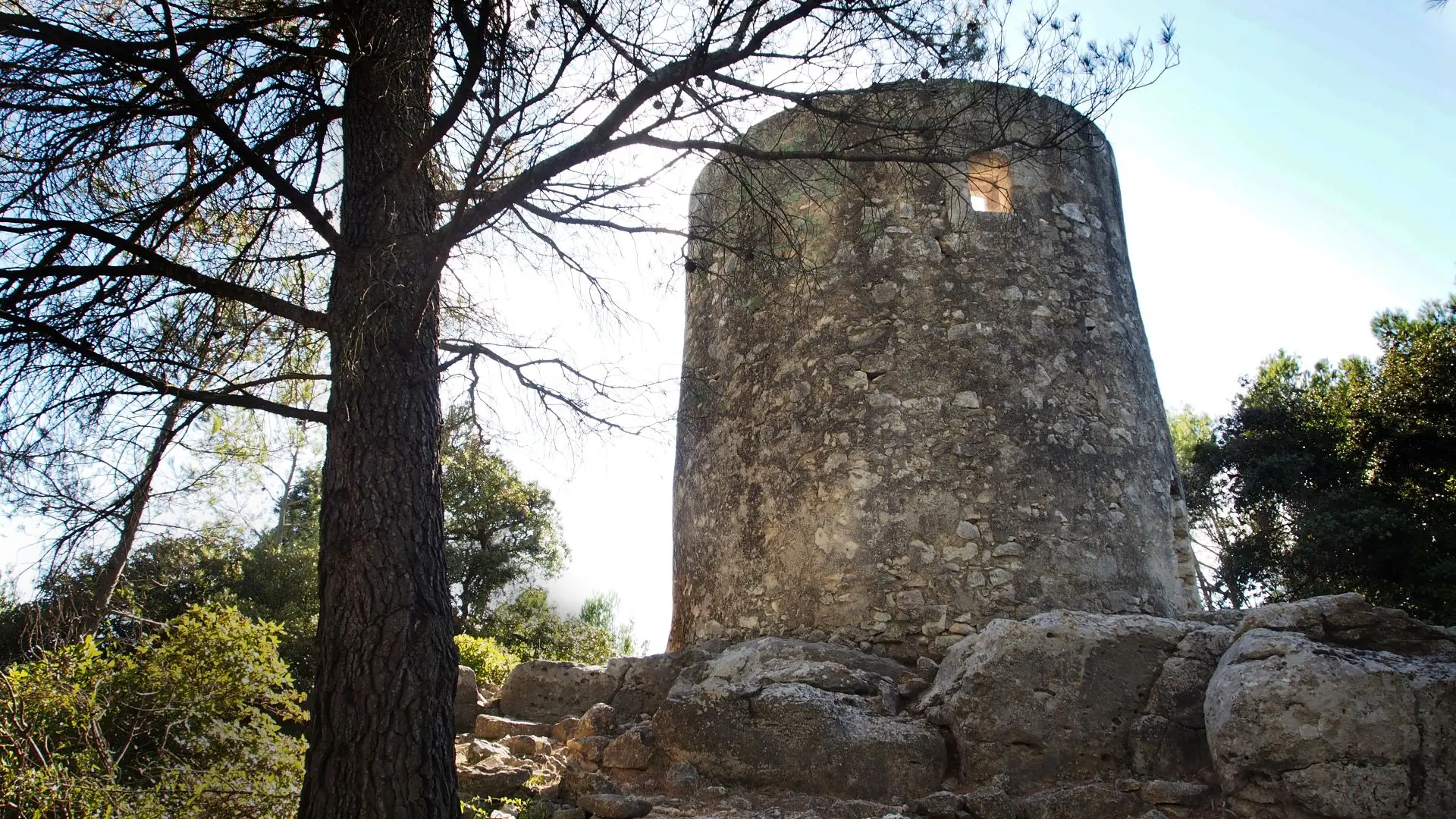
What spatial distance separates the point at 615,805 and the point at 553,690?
2261 mm

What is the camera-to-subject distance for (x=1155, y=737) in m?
3.73

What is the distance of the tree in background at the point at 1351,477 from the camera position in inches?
523

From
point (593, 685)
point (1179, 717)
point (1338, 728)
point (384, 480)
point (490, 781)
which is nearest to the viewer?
point (1338, 728)

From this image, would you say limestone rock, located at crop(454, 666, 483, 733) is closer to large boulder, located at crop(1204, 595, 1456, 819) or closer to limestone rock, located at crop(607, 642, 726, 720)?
limestone rock, located at crop(607, 642, 726, 720)

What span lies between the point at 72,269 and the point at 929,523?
414cm

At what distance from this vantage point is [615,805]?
3795 mm

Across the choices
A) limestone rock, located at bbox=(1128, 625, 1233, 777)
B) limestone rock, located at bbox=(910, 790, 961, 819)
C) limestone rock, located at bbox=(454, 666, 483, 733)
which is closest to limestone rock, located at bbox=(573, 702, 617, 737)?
limestone rock, located at bbox=(454, 666, 483, 733)

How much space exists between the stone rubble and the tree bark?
105 cm

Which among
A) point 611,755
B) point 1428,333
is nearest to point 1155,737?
point 611,755

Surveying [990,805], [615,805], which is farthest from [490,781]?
[990,805]

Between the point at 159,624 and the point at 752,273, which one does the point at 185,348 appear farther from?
the point at 752,273

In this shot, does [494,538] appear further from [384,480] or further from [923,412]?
[384,480]

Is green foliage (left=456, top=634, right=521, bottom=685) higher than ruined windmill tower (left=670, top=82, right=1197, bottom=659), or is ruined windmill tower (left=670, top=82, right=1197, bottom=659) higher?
ruined windmill tower (left=670, top=82, right=1197, bottom=659)

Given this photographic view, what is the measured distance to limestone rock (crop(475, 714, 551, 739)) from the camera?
5.54 m
